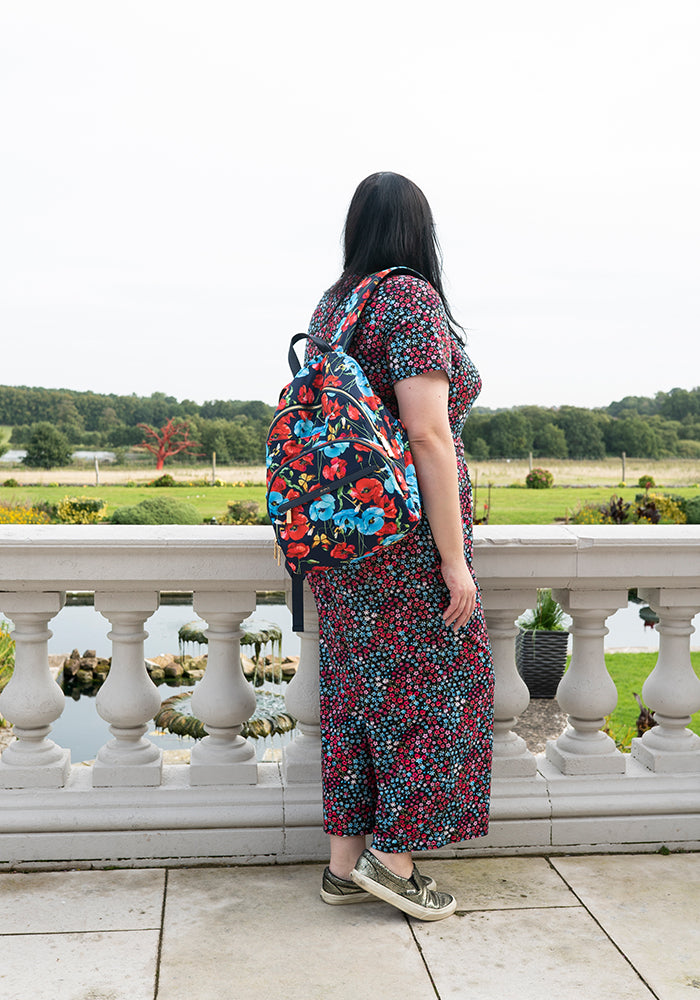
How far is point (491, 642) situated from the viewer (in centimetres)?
249

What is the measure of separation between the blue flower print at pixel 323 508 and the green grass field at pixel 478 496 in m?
33.6

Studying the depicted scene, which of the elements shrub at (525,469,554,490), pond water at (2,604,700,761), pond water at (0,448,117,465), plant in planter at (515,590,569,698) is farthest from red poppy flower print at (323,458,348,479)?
pond water at (0,448,117,465)

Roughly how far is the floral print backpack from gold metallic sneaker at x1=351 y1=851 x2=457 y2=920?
0.73 metres

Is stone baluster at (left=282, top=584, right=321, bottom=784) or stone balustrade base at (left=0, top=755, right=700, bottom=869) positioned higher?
stone baluster at (left=282, top=584, right=321, bottom=784)

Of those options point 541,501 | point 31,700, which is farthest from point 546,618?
point 541,501

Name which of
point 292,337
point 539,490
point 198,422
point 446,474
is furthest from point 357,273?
point 198,422

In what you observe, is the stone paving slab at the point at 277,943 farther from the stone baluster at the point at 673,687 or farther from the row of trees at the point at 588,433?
the row of trees at the point at 588,433

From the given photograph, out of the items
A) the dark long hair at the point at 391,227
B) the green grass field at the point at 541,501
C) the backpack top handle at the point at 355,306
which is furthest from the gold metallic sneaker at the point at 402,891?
the green grass field at the point at 541,501

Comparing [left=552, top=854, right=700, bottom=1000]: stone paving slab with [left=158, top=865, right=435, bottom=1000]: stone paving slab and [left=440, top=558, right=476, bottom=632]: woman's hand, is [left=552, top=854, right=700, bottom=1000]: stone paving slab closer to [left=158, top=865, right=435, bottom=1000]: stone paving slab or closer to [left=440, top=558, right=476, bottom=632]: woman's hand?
[left=158, top=865, right=435, bottom=1000]: stone paving slab

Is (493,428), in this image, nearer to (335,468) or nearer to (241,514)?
(241,514)

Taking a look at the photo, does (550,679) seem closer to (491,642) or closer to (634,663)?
(634,663)

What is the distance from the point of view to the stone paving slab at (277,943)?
1.83m

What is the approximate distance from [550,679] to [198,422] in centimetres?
5458

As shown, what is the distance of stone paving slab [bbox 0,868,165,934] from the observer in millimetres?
2055
